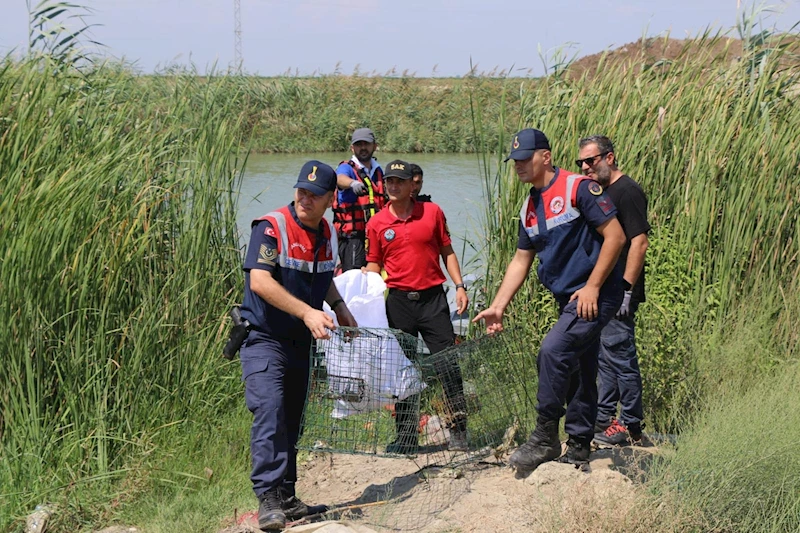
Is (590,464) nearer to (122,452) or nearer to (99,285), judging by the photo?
(122,452)

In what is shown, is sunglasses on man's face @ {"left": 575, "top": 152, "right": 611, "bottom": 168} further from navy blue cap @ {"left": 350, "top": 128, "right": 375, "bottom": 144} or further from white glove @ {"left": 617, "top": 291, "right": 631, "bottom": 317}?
navy blue cap @ {"left": 350, "top": 128, "right": 375, "bottom": 144}

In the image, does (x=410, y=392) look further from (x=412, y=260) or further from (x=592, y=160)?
(x=592, y=160)

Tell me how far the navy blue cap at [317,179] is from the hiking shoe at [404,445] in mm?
1543

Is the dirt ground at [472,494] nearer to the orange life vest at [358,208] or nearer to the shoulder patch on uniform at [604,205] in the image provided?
the shoulder patch on uniform at [604,205]

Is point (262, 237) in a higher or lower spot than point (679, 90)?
lower

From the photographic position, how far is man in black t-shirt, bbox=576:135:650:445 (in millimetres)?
5398

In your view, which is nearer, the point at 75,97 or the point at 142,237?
the point at 142,237

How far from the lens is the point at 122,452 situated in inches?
223

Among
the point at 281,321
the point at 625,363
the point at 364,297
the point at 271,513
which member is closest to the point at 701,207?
the point at 625,363

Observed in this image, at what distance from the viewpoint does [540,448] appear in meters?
5.02

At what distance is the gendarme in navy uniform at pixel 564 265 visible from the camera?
476cm

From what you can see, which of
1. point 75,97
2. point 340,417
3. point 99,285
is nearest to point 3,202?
point 99,285

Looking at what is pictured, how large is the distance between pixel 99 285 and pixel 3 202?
75cm

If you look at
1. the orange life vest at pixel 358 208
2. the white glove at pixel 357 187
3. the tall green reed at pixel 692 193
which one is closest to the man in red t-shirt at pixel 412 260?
the tall green reed at pixel 692 193
